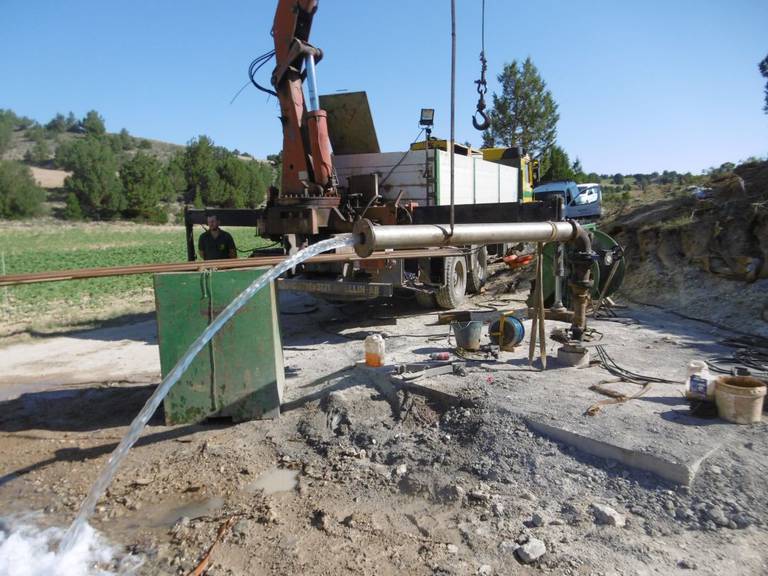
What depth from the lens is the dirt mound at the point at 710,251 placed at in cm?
826

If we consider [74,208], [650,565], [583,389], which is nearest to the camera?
[650,565]

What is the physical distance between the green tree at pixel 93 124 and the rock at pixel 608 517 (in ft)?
421

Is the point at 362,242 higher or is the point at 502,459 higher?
the point at 362,242

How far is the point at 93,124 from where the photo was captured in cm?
11250

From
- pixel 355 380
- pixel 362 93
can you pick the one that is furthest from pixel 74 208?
pixel 355 380

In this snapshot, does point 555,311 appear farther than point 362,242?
Yes

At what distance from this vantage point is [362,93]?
940 centimetres

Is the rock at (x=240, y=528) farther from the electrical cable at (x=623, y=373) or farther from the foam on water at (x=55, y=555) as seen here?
the electrical cable at (x=623, y=373)

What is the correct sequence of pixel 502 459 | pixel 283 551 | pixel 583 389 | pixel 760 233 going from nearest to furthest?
pixel 283 551, pixel 502 459, pixel 583 389, pixel 760 233

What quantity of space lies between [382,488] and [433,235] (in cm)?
182

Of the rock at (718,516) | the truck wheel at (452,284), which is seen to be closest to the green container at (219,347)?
the rock at (718,516)

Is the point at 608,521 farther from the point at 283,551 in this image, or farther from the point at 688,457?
the point at 283,551

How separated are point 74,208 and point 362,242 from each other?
62.2 m

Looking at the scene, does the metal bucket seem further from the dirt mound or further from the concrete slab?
the dirt mound
